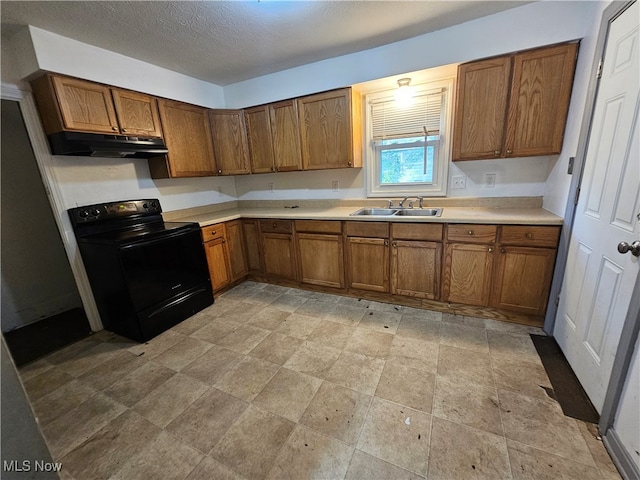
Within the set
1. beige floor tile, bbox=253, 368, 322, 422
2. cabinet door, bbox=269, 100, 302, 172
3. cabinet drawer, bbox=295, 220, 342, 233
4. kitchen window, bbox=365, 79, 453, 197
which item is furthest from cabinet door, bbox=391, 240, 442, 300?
cabinet door, bbox=269, 100, 302, 172

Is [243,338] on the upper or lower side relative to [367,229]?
lower

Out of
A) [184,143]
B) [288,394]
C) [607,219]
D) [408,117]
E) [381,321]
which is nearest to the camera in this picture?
[607,219]

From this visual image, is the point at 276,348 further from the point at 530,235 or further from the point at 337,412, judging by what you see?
the point at 530,235

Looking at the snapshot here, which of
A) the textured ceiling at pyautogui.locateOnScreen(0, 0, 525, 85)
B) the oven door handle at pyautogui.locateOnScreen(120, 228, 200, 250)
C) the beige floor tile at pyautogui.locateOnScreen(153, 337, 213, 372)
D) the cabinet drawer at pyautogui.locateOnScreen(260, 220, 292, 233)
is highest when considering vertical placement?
the textured ceiling at pyautogui.locateOnScreen(0, 0, 525, 85)

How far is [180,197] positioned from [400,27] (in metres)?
2.86

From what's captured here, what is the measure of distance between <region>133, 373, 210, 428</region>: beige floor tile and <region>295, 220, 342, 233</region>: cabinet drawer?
1.69m

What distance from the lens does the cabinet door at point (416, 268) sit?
7.97 ft

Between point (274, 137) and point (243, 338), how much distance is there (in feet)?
7.26

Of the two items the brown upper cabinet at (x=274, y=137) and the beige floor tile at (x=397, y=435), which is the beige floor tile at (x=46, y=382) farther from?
the brown upper cabinet at (x=274, y=137)

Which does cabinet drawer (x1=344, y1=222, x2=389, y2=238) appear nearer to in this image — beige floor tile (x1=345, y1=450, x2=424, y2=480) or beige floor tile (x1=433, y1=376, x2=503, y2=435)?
beige floor tile (x1=433, y1=376, x2=503, y2=435)

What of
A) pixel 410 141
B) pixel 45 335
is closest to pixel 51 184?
pixel 45 335

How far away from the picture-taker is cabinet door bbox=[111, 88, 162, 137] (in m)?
2.39

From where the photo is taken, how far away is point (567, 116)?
79.1 inches

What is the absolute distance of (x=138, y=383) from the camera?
6.14 ft
